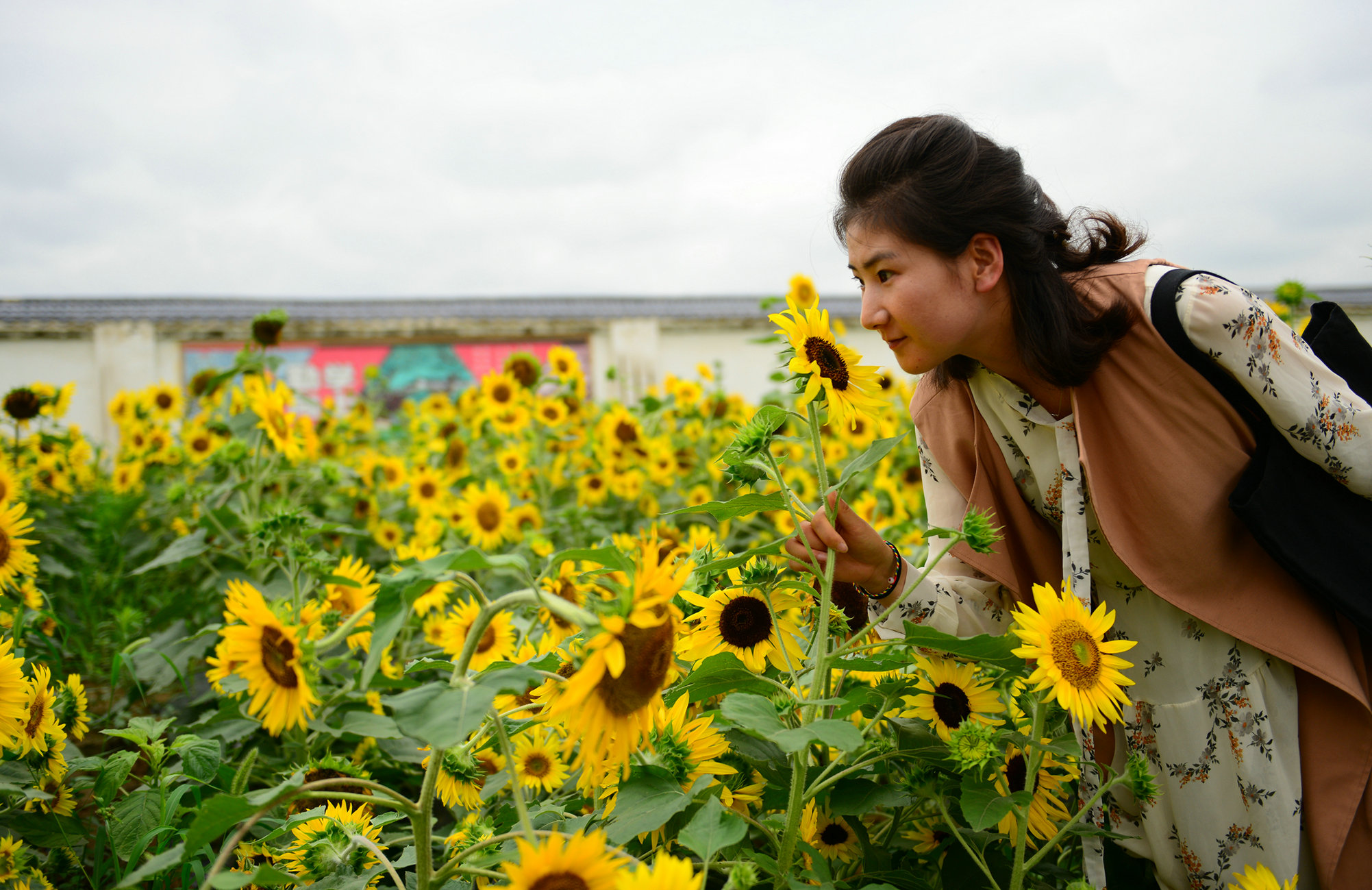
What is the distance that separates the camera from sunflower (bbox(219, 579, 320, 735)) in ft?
2.33

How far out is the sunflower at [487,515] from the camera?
2.55m

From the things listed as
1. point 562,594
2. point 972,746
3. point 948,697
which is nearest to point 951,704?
point 948,697

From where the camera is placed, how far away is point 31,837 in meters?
1.08

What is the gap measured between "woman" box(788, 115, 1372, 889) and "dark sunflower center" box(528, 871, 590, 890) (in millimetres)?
562

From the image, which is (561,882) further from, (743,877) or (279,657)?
(279,657)

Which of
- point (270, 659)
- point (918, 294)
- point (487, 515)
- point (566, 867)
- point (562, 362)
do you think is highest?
point (918, 294)

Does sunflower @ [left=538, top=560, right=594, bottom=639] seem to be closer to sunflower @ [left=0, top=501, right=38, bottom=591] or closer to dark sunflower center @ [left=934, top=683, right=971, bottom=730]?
dark sunflower center @ [left=934, top=683, right=971, bottom=730]

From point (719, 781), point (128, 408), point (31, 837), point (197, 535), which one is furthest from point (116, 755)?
point (128, 408)

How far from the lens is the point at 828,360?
1.03 metres

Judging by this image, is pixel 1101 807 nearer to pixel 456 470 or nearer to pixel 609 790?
pixel 609 790

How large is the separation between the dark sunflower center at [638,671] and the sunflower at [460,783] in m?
0.36

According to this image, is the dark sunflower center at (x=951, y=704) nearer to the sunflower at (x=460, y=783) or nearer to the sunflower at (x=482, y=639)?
the sunflower at (x=460, y=783)

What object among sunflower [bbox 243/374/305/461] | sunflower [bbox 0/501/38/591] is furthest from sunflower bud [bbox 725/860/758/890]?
sunflower [bbox 243/374/305/461]

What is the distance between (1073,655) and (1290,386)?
52 centimetres
